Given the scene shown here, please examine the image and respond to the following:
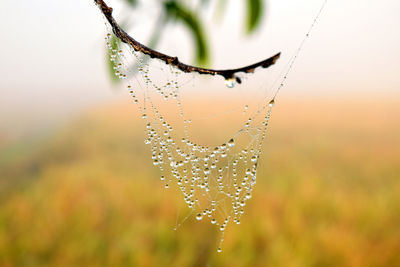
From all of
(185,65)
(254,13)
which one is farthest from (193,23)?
(185,65)

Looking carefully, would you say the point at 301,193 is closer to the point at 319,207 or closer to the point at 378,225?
the point at 319,207

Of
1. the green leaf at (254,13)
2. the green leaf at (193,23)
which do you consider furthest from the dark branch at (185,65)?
the green leaf at (193,23)

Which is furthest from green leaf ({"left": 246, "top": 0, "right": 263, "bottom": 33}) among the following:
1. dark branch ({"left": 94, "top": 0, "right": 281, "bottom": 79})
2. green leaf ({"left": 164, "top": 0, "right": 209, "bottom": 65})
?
dark branch ({"left": 94, "top": 0, "right": 281, "bottom": 79})

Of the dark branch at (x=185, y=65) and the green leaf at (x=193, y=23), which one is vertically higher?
the green leaf at (x=193, y=23)

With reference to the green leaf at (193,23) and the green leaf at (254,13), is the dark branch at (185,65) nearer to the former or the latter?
the green leaf at (254,13)

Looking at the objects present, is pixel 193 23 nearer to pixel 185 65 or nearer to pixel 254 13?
pixel 254 13

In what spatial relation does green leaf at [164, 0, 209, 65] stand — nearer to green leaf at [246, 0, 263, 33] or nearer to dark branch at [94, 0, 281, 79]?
green leaf at [246, 0, 263, 33]
